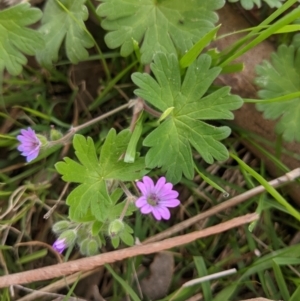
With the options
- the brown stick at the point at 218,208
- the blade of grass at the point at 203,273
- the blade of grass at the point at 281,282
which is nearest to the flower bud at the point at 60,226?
the brown stick at the point at 218,208

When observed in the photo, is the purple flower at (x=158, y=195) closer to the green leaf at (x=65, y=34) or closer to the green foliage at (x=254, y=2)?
the green leaf at (x=65, y=34)

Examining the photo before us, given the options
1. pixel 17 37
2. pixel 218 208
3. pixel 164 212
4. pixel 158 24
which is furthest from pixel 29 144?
pixel 218 208

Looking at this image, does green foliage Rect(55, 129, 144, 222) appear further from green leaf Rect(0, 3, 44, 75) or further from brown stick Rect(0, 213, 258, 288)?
green leaf Rect(0, 3, 44, 75)

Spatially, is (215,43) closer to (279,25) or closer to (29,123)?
(279,25)

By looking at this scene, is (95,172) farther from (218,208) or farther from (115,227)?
(218,208)

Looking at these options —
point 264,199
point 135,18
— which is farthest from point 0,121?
point 264,199

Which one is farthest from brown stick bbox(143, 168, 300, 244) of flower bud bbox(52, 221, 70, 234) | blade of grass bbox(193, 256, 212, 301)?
flower bud bbox(52, 221, 70, 234)
